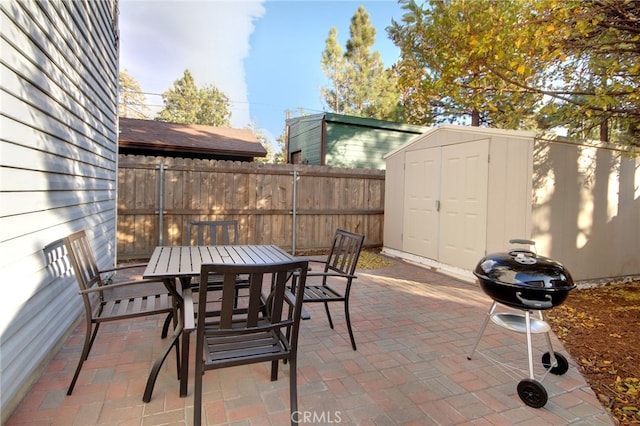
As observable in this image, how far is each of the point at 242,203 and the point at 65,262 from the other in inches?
141

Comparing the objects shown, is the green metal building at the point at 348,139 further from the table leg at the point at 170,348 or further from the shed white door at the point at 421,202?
the table leg at the point at 170,348

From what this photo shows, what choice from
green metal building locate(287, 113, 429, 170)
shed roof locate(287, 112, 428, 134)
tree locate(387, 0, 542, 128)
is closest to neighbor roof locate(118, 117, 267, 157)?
green metal building locate(287, 113, 429, 170)

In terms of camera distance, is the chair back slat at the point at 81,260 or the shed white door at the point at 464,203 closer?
the chair back slat at the point at 81,260

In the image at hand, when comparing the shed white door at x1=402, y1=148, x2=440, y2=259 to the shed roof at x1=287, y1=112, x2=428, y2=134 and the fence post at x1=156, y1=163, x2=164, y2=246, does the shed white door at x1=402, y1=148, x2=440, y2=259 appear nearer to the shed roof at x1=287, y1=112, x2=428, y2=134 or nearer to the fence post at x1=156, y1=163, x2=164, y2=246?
the shed roof at x1=287, y1=112, x2=428, y2=134

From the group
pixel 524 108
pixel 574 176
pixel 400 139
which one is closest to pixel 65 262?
pixel 524 108

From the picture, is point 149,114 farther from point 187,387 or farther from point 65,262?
point 187,387

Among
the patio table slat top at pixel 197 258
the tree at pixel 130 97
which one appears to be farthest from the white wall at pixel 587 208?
the tree at pixel 130 97

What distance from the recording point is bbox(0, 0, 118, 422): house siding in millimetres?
1783

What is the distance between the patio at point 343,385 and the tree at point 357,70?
1128 cm

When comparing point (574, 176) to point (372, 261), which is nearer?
point (574, 176)

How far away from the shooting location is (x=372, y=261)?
614cm

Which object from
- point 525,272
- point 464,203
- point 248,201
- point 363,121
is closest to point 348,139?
point 363,121

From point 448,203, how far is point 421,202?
62 cm

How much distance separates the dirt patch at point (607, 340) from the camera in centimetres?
215
